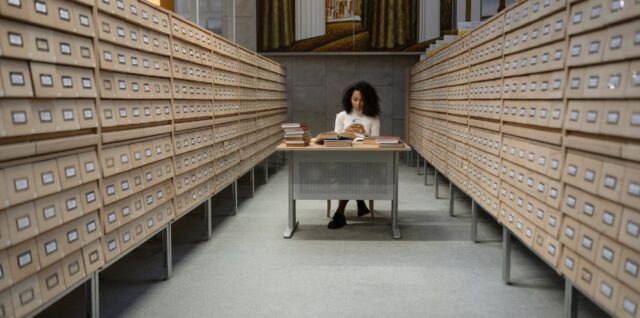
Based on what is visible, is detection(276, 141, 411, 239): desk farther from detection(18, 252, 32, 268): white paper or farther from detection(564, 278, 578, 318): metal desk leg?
detection(18, 252, 32, 268): white paper

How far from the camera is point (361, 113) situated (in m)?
5.81

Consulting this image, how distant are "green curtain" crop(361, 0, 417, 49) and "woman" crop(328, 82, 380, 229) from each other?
5.30m

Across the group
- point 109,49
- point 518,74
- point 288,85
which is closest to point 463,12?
point 288,85

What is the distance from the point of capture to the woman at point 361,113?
566cm

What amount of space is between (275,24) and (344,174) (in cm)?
660

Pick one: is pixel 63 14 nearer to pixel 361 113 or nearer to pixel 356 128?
pixel 356 128

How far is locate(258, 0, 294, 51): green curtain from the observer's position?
10.7 metres

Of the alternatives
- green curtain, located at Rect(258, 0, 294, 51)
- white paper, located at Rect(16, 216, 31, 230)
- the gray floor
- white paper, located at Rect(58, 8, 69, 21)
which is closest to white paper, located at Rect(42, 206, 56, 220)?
white paper, located at Rect(16, 216, 31, 230)

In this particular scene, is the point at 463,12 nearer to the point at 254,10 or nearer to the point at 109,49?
the point at 254,10

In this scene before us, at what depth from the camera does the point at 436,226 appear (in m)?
5.32

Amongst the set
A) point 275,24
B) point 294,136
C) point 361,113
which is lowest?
point 294,136

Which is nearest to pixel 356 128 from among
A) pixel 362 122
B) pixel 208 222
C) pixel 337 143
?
pixel 362 122

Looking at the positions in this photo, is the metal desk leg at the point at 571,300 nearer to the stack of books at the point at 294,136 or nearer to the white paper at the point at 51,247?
Result: the white paper at the point at 51,247

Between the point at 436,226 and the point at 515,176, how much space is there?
2.16 m
